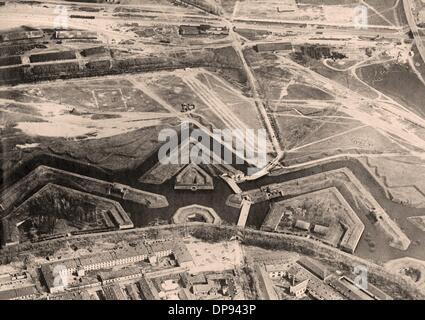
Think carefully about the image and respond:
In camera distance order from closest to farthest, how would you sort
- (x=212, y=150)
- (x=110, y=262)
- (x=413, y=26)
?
1. (x=110, y=262)
2. (x=212, y=150)
3. (x=413, y=26)

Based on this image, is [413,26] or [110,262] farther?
[413,26]

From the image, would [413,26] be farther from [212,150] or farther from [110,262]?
[110,262]

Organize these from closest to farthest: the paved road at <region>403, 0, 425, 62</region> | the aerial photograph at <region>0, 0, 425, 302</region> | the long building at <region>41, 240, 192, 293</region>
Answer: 1. the long building at <region>41, 240, 192, 293</region>
2. the aerial photograph at <region>0, 0, 425, 302</region>
3. the paved road at <region>403, 0, 425, 62</region>

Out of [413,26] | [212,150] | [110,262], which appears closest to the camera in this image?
[110,262]

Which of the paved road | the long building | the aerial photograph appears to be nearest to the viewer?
the long building

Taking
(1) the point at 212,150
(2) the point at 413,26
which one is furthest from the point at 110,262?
(2) the point at 413,26

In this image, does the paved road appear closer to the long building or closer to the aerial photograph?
the aerial photograph

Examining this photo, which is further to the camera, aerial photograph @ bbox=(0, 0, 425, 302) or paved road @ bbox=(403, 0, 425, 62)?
paved road @ bbox=(403, 0, 425, 62)

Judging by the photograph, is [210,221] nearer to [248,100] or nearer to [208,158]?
[208,158]

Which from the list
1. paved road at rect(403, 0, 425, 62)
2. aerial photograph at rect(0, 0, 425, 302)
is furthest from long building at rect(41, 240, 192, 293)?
paved road at rect(403, 0, 425, 62)
